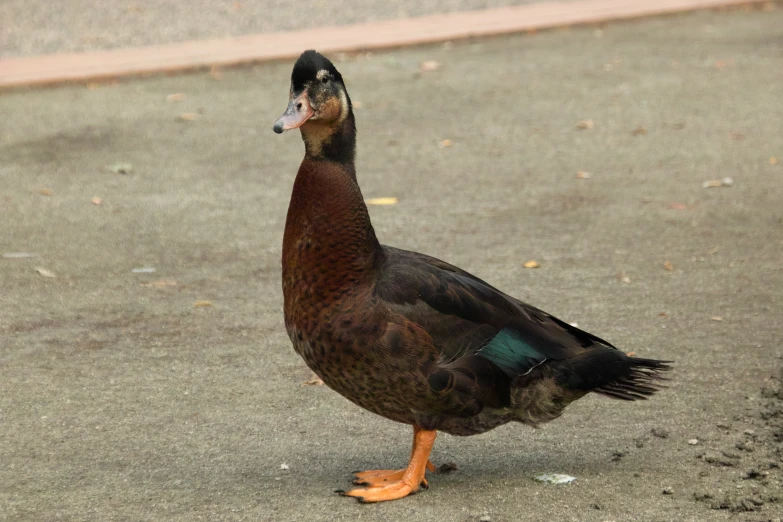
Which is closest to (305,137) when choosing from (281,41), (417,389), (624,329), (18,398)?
(417,389)

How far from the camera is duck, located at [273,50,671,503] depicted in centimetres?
372

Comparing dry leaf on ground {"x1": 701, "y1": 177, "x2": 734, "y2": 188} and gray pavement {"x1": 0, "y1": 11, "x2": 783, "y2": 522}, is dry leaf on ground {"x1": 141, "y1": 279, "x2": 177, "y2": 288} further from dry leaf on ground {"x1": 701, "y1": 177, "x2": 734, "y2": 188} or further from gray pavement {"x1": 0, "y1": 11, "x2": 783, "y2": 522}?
dry leaf on ground {"x1": 701, "y1": 177, "x2": 734, "y2": 188}

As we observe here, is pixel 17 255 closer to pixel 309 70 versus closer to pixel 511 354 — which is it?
pixel 309 70

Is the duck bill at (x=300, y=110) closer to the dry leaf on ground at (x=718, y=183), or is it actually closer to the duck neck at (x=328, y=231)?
the duck neck at (x=328, y=231)

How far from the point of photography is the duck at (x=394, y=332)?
3.72 meters

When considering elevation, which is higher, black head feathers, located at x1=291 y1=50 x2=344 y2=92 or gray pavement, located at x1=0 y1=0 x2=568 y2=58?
black head feathers, located at x1=291 y1=50 x2=344 y2=92

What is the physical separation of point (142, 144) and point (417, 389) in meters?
5.76

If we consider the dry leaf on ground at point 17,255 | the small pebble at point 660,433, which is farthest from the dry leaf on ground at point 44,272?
the small pebble at point 660,433

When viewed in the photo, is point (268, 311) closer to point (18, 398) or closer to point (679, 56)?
point (18, 398)

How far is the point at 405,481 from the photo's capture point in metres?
3.93

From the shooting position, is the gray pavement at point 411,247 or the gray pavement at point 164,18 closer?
the gray pavement at point 411,247

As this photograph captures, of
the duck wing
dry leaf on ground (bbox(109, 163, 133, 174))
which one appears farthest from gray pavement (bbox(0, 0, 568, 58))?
the duck wing

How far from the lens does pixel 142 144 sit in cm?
894

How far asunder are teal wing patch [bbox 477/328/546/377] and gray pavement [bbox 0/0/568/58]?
9074 millimetres
